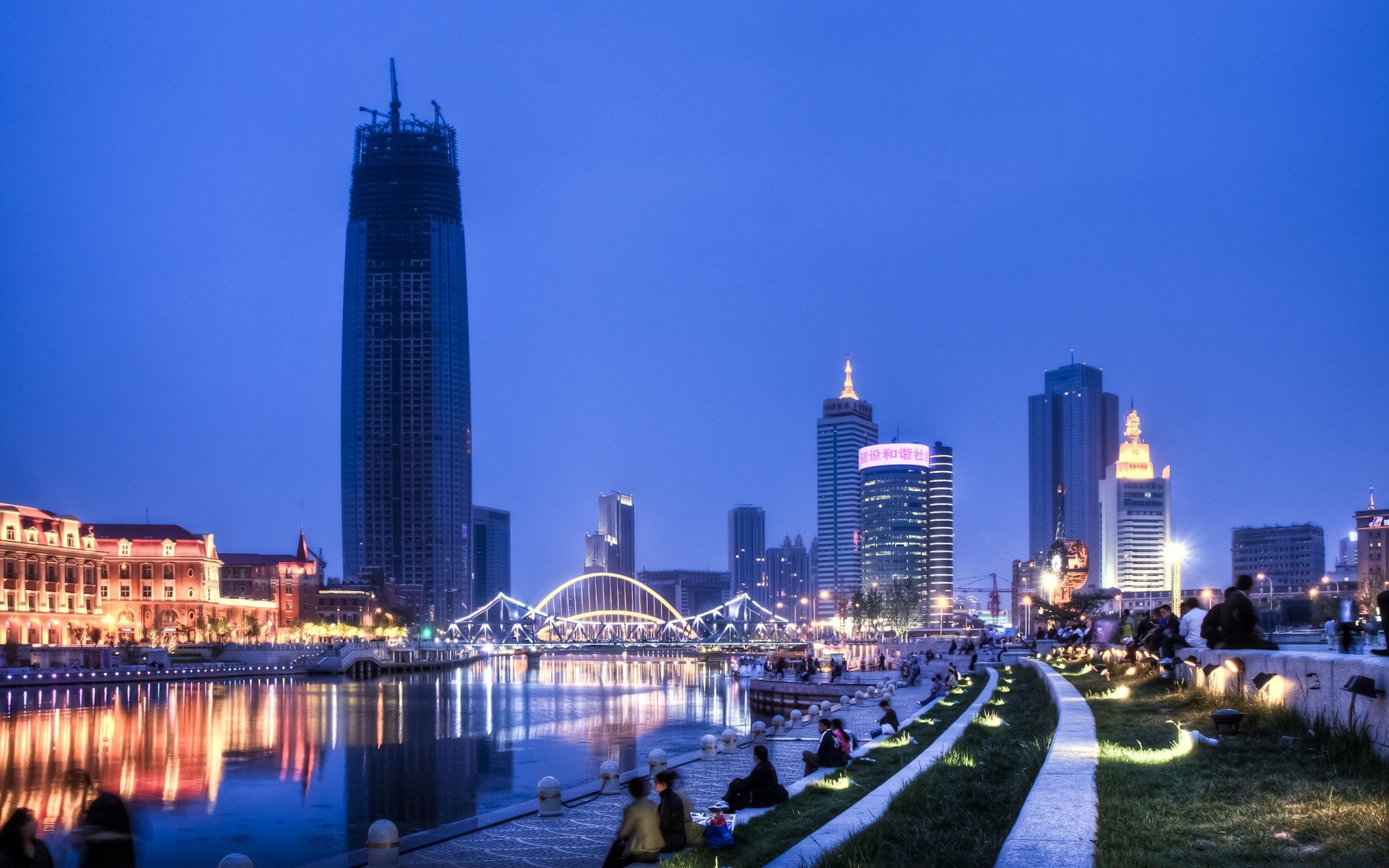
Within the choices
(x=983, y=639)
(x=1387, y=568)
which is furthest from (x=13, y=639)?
(x=1387, y=568)

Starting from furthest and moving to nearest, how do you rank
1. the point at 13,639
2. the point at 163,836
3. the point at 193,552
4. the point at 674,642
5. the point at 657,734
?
the point at 674,642
the point at 193,552
the point at 13,639
the point at 657,734
the point at 163,836

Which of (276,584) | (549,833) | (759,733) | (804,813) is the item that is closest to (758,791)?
(804,813)

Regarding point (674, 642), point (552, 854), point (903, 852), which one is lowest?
point (674, 642)

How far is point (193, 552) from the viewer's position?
136 metres

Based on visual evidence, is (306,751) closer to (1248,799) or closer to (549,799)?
(549,799)

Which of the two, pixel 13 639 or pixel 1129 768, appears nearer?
pixel 1129 768

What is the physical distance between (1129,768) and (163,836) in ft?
80.5

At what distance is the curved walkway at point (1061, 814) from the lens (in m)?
8.60

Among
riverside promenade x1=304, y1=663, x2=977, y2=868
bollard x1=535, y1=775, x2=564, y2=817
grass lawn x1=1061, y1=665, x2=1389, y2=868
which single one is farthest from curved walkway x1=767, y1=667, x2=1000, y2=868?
bollard x1=535, y1=775, x2=564, y2=817

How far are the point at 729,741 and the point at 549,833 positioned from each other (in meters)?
12.8

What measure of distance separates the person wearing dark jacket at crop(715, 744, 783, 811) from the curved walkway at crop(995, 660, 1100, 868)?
4335 mm

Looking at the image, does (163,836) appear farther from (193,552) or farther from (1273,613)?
(193,552)

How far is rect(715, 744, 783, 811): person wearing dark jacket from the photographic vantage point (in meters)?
17.4

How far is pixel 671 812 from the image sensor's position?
14258 millimetres
